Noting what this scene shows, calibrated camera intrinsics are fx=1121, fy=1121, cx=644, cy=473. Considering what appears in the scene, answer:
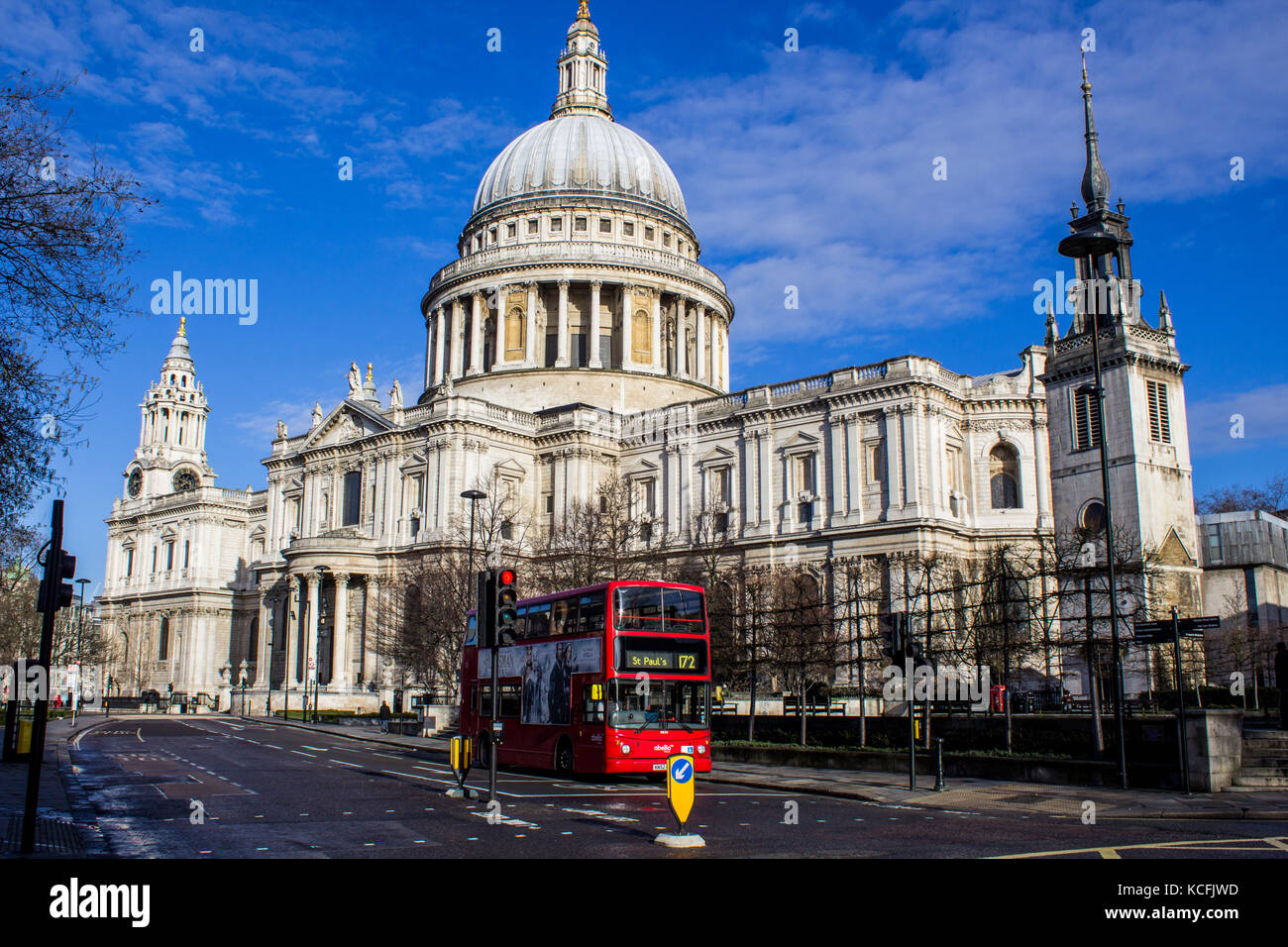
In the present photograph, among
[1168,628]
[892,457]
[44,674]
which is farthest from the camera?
[892,457]

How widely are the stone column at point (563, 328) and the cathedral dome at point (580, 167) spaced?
1084 cm

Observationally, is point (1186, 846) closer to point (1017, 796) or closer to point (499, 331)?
point (1017, 796)

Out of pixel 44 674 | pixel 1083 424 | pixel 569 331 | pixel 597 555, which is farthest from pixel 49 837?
pixel 569 331

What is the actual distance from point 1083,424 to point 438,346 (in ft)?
197

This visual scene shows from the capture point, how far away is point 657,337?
85312 millimetres

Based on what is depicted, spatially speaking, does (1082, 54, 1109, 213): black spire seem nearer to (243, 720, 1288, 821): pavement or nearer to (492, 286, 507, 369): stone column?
(243, 720, 1288, 821): pavement

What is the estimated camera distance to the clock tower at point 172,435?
112 meters

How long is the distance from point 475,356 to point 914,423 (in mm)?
38894

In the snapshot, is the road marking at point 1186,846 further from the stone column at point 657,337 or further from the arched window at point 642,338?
the arched window at point 642,338

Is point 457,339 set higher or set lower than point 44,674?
higher

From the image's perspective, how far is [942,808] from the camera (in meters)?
21.2

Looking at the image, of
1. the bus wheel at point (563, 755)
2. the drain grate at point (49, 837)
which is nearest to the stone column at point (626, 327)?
the bus wheel at point (563, 755)

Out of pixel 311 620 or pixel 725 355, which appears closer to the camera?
pixel 311 620
